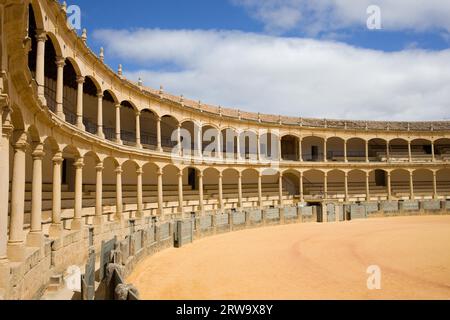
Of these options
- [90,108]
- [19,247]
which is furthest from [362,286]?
[90,108]

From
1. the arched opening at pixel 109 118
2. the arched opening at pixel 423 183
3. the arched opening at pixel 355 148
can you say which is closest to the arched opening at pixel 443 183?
the arched opening at pixel 423 183

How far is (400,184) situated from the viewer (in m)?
42.1

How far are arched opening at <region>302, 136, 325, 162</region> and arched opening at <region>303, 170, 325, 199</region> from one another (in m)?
1.52

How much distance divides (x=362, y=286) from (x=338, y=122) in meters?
31.3

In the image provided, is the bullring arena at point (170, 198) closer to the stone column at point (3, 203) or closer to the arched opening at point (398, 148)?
the stone column at point (3, 203)

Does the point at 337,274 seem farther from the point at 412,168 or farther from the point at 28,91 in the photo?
the point at 412,168

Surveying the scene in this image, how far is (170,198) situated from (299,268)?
16.7 metres

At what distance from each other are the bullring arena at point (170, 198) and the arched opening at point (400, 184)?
25 centimetres

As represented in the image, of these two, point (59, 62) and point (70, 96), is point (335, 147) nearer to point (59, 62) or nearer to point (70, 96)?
point (70, 96)

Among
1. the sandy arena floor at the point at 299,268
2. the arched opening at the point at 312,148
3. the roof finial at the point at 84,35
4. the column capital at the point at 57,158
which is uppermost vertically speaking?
the roof finial at the point at 84,35

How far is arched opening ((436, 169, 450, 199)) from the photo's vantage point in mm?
40259

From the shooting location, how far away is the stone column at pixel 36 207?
409 inches

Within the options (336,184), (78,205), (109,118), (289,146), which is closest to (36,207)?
(78,205)

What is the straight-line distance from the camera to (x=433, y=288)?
988 cm
